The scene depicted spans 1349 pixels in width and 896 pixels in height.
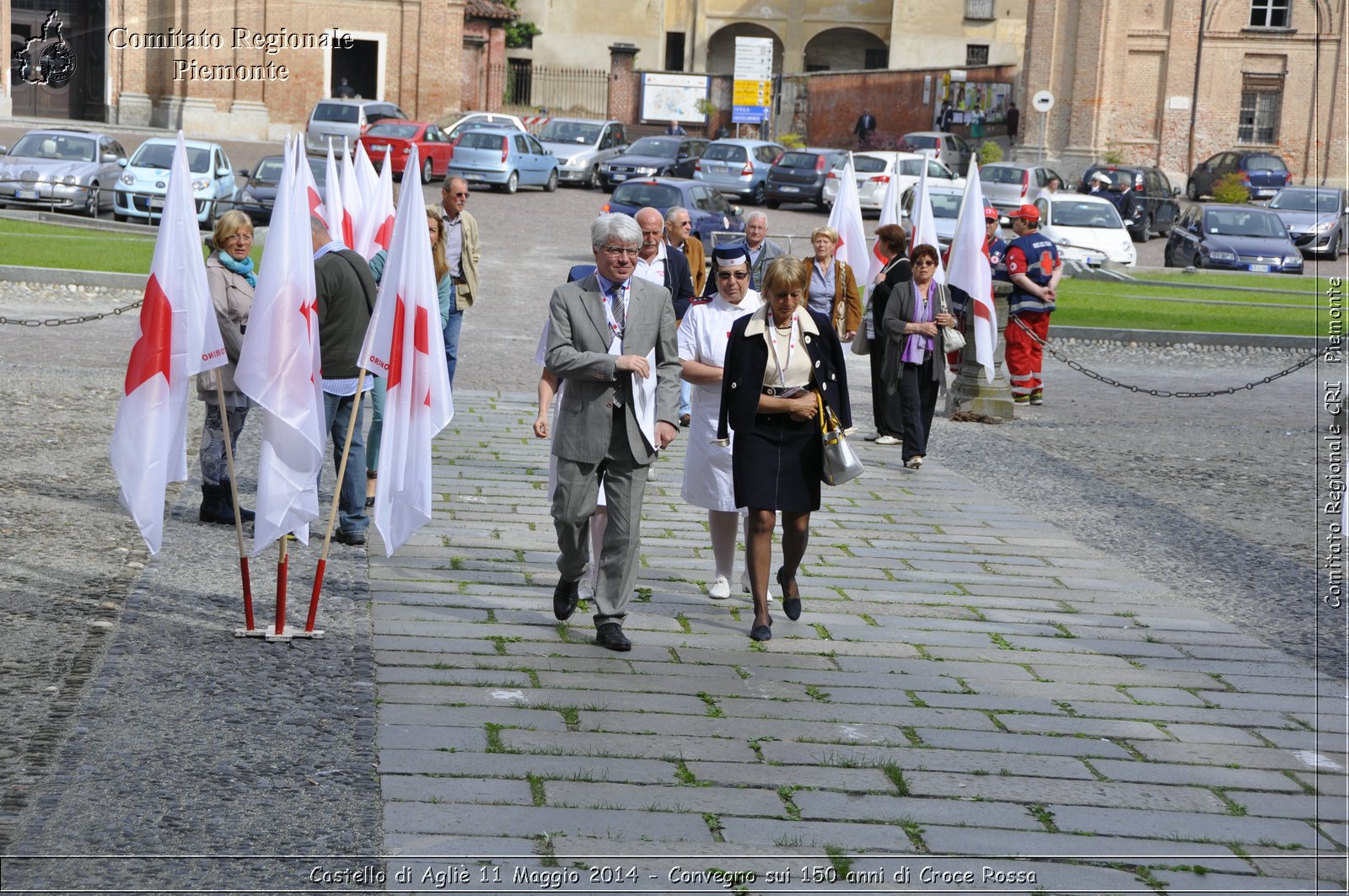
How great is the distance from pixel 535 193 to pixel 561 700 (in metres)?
33.3

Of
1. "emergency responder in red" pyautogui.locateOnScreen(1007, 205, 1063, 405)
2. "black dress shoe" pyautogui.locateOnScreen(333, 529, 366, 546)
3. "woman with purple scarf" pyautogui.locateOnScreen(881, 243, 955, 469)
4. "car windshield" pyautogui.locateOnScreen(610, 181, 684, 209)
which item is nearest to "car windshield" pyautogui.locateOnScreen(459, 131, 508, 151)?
"car windshield" pyautogui.locateOnScreen(610, 181, 684, 209)

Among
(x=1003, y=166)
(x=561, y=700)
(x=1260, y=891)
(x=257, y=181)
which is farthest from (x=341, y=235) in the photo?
(x=1003, y=166)

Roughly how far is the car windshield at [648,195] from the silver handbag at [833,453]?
70.4 ft

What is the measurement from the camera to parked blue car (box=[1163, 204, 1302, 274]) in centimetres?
2991

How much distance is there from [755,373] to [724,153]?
3345 centimetres

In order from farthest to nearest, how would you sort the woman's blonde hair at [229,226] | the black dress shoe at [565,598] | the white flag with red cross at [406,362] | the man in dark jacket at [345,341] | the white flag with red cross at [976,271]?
1. the white flag with red cross at [976,271]
2. the woman's blonde hair at [229,226]
3. the man in dark jacket at [345,341]
4. the black dress shoe at [565,598]
5. the white flag with red cross at [406,362]

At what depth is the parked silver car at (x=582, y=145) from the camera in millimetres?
40312

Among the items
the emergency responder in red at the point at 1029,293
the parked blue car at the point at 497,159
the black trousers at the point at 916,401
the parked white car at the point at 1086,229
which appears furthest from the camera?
the parked blue car at the point at 497,159

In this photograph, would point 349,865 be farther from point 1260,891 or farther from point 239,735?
point 1260,891

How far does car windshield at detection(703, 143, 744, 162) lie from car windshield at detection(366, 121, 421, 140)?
751 centimetres

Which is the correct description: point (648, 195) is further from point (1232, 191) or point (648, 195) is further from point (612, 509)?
point (612, 509)

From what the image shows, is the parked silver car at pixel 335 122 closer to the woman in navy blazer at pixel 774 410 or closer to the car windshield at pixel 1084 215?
the car windshield at pixel 1084 215

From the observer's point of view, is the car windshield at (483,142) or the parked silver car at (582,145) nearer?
the car windshield at (483,142)

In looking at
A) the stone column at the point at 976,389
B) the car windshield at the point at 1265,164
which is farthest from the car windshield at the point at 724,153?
the stone column at the point at 976,389
